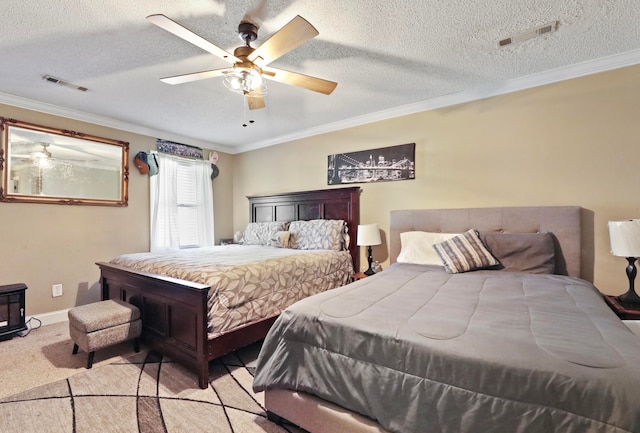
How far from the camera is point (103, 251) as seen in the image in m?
3.93

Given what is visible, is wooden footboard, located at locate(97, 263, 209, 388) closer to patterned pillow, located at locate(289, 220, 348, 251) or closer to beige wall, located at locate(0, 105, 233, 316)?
beige wall, located at locate(0, 105, 233, 316)

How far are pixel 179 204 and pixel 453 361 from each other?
4613 mm

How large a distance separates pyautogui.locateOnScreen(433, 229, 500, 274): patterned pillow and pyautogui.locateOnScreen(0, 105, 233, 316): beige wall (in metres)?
4.06

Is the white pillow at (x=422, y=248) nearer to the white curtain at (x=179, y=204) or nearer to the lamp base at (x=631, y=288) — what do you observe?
the lamp base at (x=631, y=288)

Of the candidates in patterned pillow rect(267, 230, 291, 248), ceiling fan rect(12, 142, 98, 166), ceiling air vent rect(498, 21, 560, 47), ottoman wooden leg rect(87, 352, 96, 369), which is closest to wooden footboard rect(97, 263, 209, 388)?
ottoman wooden leg rect(87, 352, 96, 369)

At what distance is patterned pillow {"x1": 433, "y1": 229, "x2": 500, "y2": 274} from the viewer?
8.49 feet

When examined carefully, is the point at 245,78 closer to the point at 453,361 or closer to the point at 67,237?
the point at 453,361

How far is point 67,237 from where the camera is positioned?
3.63 meters

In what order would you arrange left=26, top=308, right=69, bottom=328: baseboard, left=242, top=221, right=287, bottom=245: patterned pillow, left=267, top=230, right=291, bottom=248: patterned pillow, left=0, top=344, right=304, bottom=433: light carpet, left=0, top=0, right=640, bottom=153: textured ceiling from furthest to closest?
left=242, top=221, right=287, bottom=245: patterned pillow
left=267, top=230, right=291, bottom=248: patterned pillow
left=26, top=308, right=69, bottom=328: baseboard
left=0, top=0, right=640, bottom=153: textured ceiling
left=0, top=344, right=304, bottom=433: light carpet

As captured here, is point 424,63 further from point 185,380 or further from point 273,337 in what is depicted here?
point 185,380

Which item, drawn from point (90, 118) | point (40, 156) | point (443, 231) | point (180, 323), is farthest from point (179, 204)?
point (443, 231)

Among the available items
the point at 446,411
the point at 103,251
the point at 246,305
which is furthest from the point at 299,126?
the point at 446,411

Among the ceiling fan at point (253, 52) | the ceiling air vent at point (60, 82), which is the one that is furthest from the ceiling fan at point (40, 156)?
the ceiling fan at point (253, 52)

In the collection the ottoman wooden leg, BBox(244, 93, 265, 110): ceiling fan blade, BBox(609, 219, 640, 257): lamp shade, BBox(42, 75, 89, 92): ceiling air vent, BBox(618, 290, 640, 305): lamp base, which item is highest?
BBox(42, 75, 89, 92): ceiling air vent
